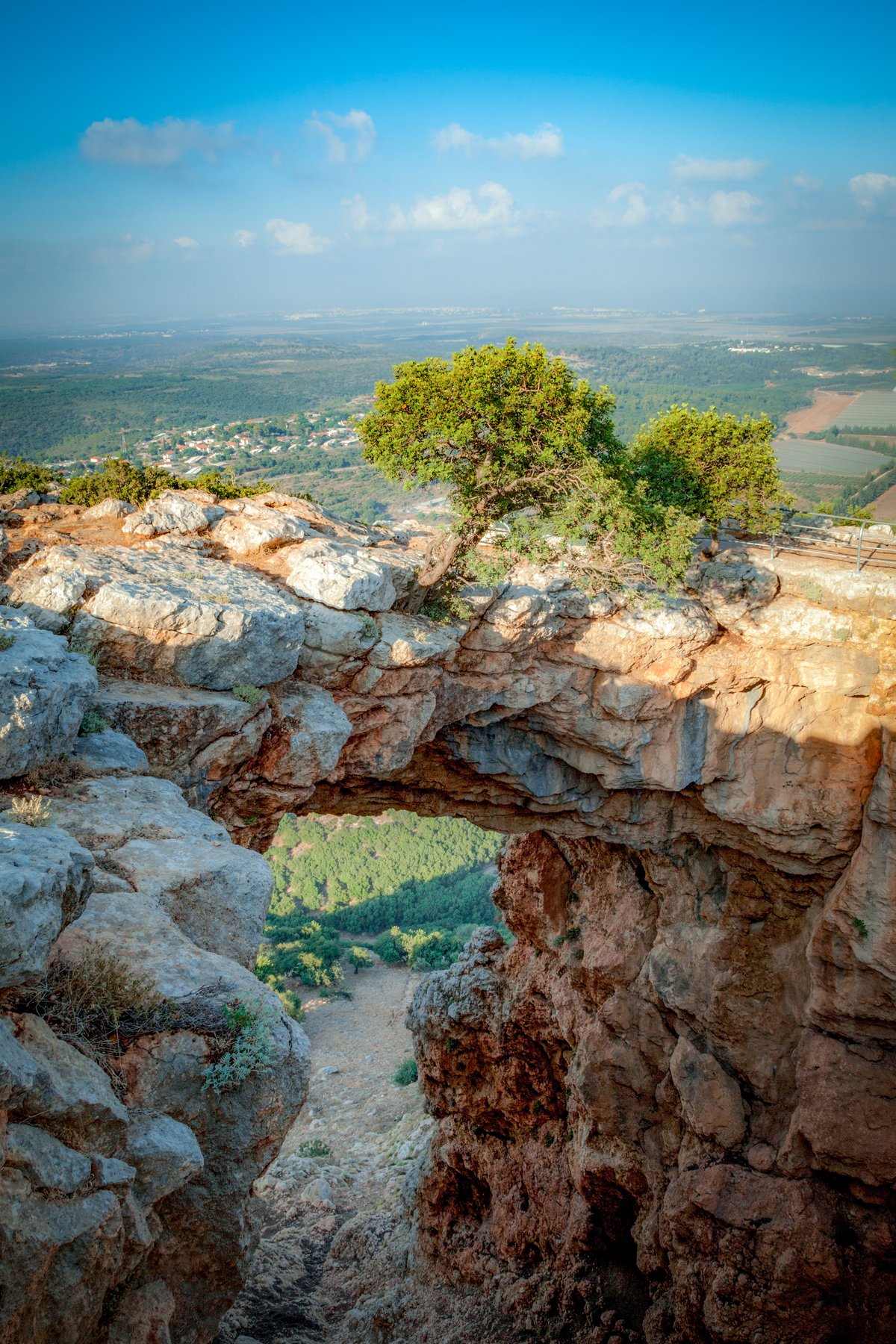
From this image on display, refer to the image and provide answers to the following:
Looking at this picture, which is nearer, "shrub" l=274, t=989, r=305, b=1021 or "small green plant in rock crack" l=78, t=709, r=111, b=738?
"small green plant in rock crack" l=78, t=709, r=111, b=738

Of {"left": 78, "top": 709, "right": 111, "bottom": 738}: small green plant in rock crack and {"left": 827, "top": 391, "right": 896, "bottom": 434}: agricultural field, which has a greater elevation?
{"left": 827, "top": 391, "right": 896, "bottom": 434}: agricultural field

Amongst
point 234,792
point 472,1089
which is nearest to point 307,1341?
point 472,1089

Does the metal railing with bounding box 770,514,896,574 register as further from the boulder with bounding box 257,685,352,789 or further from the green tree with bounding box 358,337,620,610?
the boulder with bounding box 257,685,352,789

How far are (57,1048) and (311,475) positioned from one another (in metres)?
55.3

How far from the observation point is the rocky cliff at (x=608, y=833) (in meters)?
14.3

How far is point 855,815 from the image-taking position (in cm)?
1819

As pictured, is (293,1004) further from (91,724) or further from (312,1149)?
(91,724)

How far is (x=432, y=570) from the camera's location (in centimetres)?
1736

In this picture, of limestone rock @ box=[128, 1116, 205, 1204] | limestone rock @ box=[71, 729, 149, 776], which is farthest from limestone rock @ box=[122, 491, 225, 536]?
limestone rock @ box=[128, 1116, 205, 1204]

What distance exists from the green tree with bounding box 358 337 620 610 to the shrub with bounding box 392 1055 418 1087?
1031 inches

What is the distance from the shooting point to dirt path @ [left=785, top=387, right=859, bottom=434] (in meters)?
53.8

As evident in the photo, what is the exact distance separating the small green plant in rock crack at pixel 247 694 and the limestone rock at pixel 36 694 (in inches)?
122

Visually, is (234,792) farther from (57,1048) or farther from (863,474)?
(863,474)

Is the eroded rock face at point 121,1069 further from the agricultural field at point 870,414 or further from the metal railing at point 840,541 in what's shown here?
the agricultural field at point 870,414
